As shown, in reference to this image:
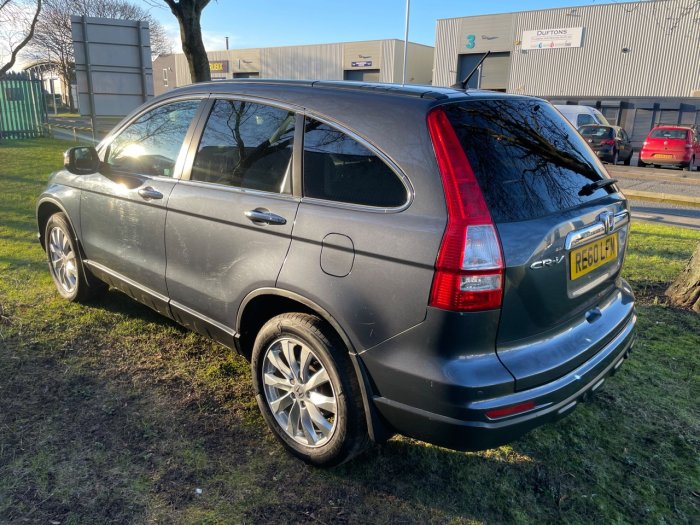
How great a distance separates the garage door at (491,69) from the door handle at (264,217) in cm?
3878

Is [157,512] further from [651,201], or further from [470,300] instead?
[651,201]

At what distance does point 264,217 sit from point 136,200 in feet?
4.25

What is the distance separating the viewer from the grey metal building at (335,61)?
46.1 m

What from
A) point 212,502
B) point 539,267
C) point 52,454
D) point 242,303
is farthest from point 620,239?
point 52,454

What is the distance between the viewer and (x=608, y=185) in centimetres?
274

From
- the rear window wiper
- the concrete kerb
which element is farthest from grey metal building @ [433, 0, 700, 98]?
the rear window wiper

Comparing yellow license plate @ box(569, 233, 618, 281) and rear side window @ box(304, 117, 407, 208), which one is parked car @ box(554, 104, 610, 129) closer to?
yellow license plate @ box(569, 233, 618, 281)

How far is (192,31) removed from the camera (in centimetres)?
913

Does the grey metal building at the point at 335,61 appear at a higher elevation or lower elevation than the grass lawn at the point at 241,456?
higher

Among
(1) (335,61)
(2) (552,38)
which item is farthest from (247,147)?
(1) (335,61)

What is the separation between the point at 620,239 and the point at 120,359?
10.4 feet

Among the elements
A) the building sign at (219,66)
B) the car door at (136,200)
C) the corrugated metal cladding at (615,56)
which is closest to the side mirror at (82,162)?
the car door at (136,200)

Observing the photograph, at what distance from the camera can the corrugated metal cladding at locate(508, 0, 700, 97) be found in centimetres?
3195

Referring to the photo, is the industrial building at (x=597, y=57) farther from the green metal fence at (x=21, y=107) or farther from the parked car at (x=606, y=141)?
the green metal fence at (x=21, y=107)
